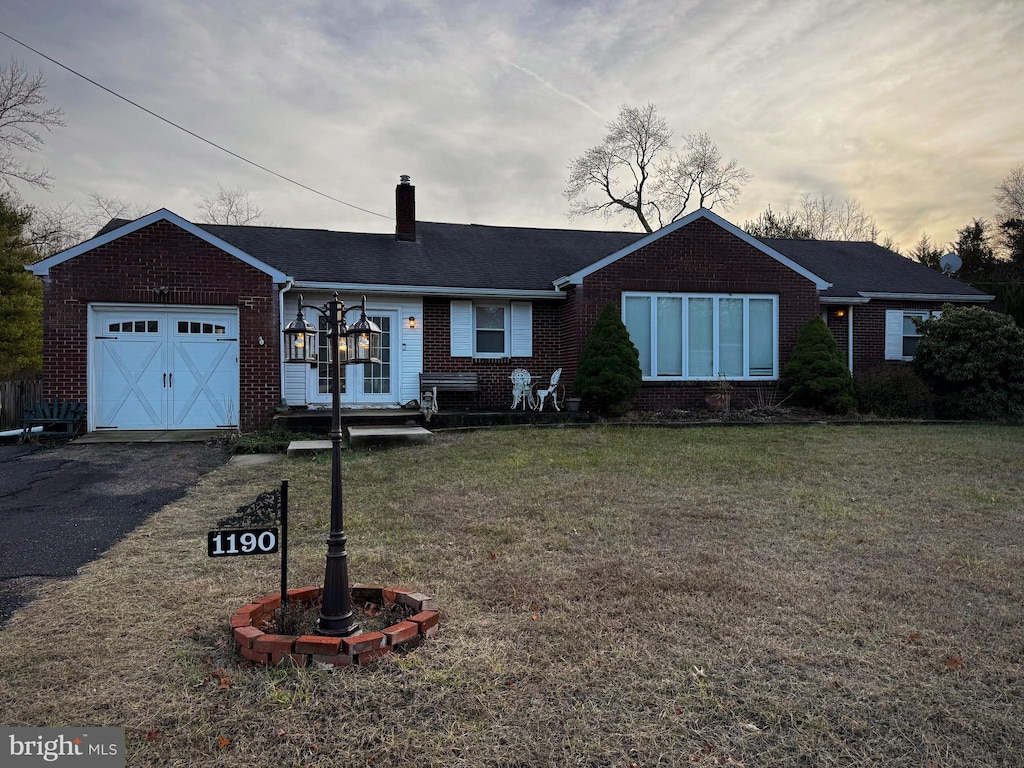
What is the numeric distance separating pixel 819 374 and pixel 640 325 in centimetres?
383

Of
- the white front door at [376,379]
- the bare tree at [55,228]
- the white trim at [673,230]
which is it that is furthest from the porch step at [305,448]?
the bare tree at [55,228]

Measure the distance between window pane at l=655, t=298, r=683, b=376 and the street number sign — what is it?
455 inches

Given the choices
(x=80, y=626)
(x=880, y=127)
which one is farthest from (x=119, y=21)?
(x=880, y=127)

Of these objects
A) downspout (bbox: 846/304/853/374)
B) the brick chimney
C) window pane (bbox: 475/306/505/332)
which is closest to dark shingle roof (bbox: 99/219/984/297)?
the brick chimney

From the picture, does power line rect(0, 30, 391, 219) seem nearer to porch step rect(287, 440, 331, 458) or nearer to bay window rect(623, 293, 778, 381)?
porch step rect(287, 440, 331, 458)

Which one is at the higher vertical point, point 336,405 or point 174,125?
point 174,125

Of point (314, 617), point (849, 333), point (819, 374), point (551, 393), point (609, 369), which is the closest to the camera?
point (314, 617)

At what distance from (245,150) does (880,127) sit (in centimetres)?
1601

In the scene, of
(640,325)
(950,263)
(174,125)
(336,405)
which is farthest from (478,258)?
(950,263)

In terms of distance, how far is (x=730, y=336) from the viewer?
559 inches

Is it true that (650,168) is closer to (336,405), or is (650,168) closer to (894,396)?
(894,396)

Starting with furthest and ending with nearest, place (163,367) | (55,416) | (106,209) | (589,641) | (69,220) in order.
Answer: (106,209), (69,220), (163,367), (55,416), (589,641)

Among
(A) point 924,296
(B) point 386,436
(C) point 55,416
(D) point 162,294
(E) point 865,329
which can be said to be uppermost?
(A) point 924,296

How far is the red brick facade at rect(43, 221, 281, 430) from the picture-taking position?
11.3 m
